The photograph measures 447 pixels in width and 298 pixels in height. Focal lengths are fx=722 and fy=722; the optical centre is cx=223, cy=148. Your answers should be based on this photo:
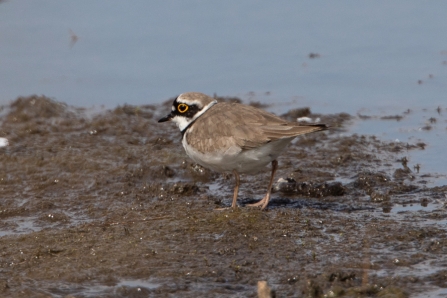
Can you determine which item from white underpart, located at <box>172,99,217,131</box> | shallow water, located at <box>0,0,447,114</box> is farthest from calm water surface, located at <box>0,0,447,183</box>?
white underpart, located at <box>172,99,217,131</box>

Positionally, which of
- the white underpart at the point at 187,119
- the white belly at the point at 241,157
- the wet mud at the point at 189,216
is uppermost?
the white underpart at the point at 187,119

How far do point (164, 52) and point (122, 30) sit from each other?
42.7 inches

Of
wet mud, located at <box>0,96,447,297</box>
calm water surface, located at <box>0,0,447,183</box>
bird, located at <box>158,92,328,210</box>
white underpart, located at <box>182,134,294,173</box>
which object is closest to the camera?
wet mud, located at <box>0,96,447,297</box>

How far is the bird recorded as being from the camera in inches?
264

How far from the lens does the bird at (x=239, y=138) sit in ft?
22.0

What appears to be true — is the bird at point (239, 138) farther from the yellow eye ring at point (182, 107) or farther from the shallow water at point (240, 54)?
the shallow water at point (240, 54)

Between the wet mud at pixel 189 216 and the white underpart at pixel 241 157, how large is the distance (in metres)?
0.50

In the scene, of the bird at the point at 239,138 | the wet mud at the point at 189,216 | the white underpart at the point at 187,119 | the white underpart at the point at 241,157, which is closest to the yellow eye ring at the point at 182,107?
the white underpart at the point at 187,119

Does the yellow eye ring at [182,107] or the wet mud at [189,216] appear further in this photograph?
the yellow eye ring at [182,107]

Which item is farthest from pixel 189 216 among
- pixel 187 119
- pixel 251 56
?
pixel 251 56

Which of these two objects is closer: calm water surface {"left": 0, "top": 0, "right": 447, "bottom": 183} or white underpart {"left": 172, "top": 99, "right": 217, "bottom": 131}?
white underpart {"left": 172, "top": 99, "right": 217, "bottom": 131}

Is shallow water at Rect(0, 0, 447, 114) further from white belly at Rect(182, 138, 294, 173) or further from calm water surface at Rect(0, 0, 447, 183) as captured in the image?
white belly at Rect(182, 138, 294, 173)

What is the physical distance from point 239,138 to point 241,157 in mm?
195

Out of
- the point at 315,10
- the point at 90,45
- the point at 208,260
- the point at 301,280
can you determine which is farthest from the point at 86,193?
the point at 315,10
